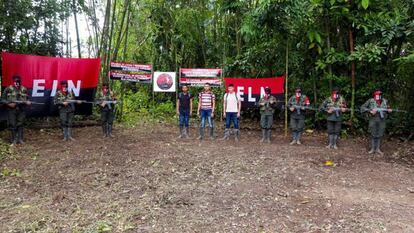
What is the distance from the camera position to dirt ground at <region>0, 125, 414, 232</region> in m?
4.18

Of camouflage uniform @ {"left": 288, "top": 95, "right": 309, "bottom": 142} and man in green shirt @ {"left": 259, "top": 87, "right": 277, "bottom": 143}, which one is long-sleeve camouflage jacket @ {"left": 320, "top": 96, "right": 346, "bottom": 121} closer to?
camouflage uniform @ {"left": 288, "top": 95, "right": 309, "bottom": 142}

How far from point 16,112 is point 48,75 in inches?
52.5

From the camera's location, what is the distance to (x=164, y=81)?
11.3 meters

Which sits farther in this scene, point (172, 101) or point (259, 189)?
point (172, 101)

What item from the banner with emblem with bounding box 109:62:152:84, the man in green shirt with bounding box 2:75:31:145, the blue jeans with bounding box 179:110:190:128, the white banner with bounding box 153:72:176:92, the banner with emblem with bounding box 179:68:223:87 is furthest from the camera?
the white banner with bounding box 153:72:176:92

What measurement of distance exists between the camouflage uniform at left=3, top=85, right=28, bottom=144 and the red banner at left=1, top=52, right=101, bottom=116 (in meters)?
0.34

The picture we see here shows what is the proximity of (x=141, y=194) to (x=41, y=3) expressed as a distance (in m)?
6.44

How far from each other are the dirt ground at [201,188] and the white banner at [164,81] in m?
3.39

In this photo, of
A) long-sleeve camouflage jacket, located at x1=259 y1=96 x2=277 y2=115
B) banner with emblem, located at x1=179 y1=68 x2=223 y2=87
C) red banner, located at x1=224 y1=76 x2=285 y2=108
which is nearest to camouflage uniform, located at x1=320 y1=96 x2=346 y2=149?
long-sleeve camouflage jacket, located at x1=259 y1=96 x2=277 y2=115

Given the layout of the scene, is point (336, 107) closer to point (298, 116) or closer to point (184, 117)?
point (298, 116)

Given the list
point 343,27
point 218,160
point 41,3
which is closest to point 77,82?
point 41,3

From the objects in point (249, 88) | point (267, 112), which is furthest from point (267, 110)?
point (249, 88)

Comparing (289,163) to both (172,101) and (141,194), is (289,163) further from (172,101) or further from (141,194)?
(172,101)

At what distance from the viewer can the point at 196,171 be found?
6.10 m
